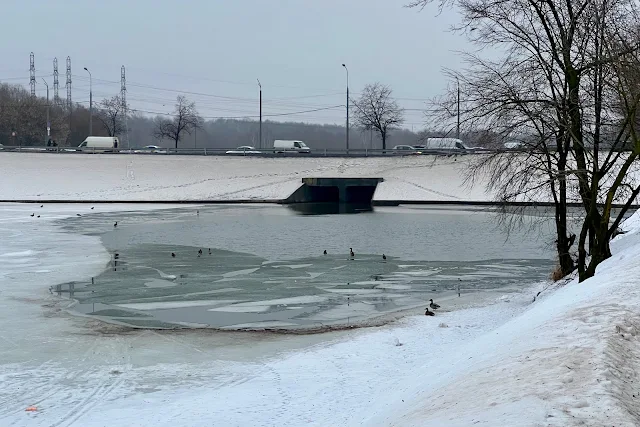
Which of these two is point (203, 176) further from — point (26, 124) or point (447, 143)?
point (26, 124)

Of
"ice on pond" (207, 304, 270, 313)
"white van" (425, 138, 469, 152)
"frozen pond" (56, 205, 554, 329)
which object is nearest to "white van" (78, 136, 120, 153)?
"white van" (425, 138, 469, 152)

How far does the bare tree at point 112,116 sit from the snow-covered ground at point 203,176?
170ft

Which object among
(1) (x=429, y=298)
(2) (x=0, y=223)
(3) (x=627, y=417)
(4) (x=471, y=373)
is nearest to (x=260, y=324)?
(1) (x=429, y=298)

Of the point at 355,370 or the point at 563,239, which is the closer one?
the point at 355,370

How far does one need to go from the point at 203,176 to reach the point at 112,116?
63053 mm

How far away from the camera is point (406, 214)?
57625 millimetres

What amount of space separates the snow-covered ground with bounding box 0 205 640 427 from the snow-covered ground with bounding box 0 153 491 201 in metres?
54.6

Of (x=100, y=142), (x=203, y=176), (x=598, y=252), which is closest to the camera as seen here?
(x=598, y=252)

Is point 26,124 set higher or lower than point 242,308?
higher

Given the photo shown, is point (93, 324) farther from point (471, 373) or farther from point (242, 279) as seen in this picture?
point (471, 373)

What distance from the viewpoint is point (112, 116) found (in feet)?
449

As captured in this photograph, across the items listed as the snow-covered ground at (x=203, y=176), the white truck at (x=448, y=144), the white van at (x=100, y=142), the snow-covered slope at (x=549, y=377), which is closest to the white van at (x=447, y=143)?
the white truck at (x=448, y=144)

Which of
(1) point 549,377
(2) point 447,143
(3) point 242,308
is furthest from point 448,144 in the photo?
(1) point 549,377

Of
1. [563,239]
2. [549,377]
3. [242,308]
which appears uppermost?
[563,239]
